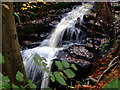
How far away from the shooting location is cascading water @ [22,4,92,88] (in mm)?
5578

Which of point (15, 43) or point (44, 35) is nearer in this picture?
point (15, 43)

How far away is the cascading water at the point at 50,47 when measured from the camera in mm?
5578

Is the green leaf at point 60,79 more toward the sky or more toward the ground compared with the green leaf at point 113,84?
more toward the ground

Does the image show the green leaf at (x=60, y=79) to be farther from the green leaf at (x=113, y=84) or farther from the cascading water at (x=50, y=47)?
the cascading water at (x=50, y=47)

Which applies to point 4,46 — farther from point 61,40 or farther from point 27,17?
point 27,17

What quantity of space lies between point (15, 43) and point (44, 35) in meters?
5.41

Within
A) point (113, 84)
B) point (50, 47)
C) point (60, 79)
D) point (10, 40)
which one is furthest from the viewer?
point (50, 47)

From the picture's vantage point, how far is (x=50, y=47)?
7.09 metres

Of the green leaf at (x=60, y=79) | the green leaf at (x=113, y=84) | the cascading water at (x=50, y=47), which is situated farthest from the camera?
the cascading water at (x=50, y=47)

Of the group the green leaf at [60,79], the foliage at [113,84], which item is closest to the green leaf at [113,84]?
the foliage at [113,84]

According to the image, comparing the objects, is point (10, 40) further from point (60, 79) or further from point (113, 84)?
point (113, 84)

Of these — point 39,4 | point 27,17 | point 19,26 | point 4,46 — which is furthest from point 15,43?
point 39,4

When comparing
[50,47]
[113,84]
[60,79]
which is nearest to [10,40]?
[60,79]

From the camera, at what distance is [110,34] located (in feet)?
16.1
